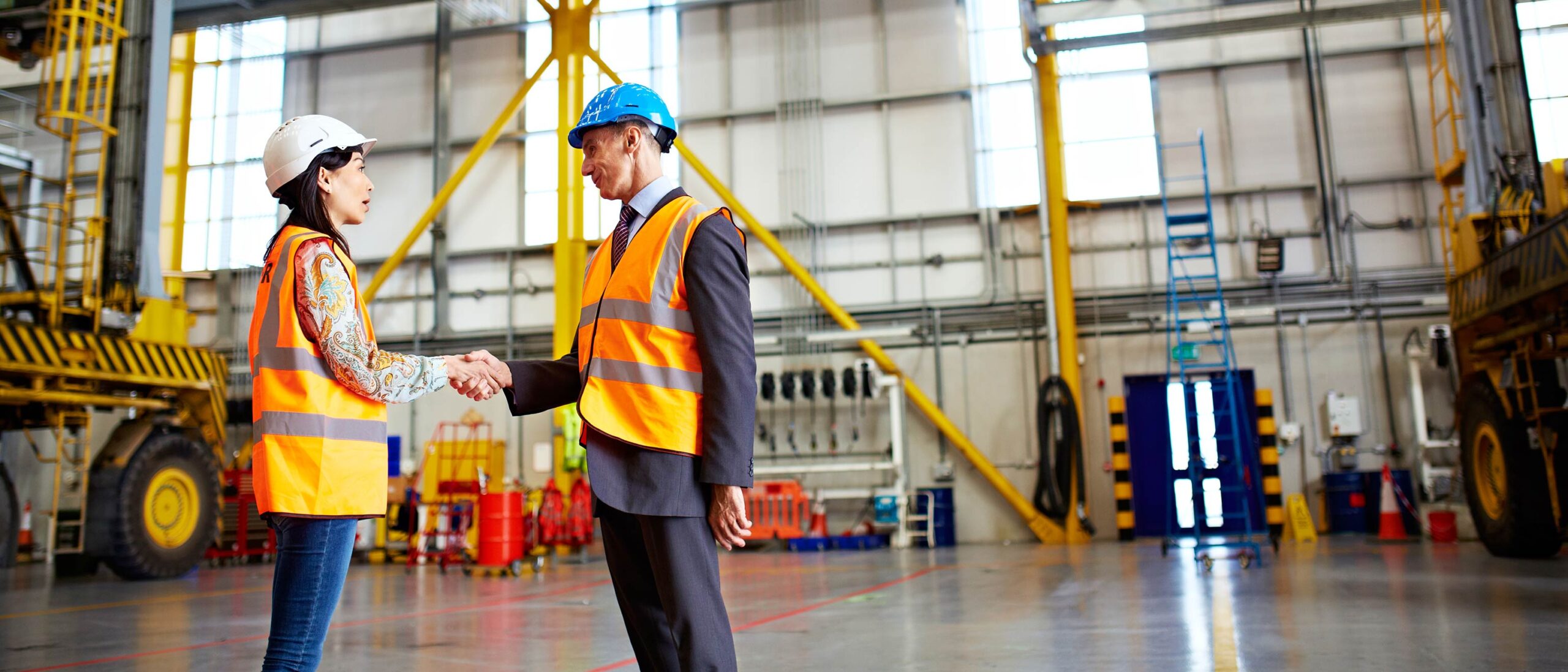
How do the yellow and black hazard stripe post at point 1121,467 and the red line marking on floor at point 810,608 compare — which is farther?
the yellow and black hazard stripe post at point 1121,467

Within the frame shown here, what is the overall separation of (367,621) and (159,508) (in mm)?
5251

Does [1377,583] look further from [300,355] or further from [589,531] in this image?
[589,531]

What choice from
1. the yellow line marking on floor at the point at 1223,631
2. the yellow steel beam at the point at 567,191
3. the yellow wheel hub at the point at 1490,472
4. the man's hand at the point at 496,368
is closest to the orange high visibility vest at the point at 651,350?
the man's hand at the point at 496,368

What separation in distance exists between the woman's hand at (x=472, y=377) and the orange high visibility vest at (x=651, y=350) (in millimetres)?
361

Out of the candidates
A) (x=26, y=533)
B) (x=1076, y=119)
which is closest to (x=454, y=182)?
(x=26, y=533)

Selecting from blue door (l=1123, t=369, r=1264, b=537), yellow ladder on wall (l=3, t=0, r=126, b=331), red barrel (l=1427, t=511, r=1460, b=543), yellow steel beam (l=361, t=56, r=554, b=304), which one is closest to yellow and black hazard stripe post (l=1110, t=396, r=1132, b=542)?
blue door (l=1123, t=369, r=1264, b=537)

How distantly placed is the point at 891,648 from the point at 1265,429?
10827 mm

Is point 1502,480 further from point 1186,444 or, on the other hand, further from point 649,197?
point 649,197

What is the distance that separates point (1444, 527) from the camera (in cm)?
1196

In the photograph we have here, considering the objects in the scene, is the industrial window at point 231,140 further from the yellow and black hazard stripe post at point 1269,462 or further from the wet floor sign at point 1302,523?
the wet floor sign at point 1302,523

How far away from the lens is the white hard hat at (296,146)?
2396 millimetres

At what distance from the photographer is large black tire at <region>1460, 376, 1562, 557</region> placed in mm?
8086

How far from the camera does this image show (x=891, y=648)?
4.66 metres

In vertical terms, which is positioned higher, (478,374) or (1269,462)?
(478,374)
